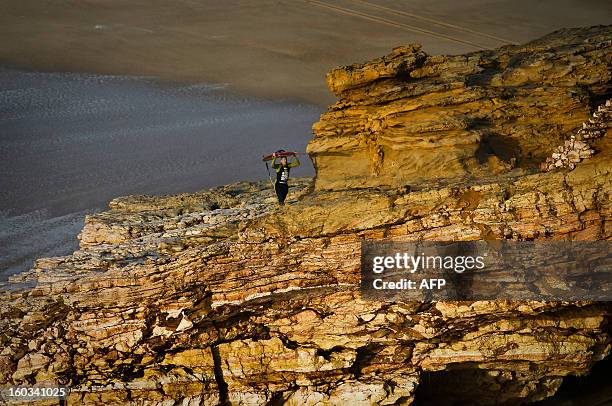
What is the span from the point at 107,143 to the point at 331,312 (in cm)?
1715

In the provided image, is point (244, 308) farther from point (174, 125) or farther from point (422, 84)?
point (174, 125)

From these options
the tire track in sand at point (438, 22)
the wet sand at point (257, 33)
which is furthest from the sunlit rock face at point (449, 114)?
the tire track in sand at point (438, 22)

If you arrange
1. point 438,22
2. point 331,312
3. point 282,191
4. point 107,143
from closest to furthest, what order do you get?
1. point 331,312
2. point 282,191
3. point 107,143
4. point 438,22

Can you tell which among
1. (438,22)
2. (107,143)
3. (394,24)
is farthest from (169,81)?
(438,22)

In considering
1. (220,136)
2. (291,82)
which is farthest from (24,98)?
(291,82)

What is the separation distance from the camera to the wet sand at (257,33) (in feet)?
118

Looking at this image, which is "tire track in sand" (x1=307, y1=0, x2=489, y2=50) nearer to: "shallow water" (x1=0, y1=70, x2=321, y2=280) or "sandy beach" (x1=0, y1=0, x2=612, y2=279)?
"sandy beach" (x1=0, y1=0, x2=612, y2=279)

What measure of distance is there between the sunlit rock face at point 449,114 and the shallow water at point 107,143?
1073cm

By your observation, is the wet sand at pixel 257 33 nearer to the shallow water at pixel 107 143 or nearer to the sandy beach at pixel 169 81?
the sandy beach at pixel 169 81

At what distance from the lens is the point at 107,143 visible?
30141 mm

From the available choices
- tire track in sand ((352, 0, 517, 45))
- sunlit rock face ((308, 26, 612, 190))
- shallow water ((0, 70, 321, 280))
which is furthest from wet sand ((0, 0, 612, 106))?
sunlit rock face ((308, 26, 612, 190))

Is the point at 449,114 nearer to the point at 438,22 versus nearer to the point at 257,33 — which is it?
the point at 257,33

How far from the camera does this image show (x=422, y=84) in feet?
57.7

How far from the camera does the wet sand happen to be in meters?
35.8
